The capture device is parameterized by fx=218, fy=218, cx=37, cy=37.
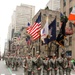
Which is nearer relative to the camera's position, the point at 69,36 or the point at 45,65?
the point at 45,65

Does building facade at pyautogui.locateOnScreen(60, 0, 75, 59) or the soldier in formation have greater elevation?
building facade at pyautogui.locateOnScreen(60, 0, 75, 59)

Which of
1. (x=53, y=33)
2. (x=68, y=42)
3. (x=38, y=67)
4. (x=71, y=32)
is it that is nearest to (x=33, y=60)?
(x=38, y=67)

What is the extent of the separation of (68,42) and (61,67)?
95.3ft

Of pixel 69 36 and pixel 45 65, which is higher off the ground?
pixel 69 36

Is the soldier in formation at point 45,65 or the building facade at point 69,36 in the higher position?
the building facade at point 69,36

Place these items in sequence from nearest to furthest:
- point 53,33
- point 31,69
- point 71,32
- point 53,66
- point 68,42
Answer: point 31,69, point 53,66, point 53,33, point 71,32, point 68,42

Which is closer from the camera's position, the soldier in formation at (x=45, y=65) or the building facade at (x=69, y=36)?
the soldier in formation at (x=45, y=65)

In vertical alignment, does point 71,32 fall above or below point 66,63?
above

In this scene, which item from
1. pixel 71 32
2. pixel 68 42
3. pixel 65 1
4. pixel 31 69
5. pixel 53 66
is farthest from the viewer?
pixel 65 1

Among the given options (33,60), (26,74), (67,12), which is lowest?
(26,74)

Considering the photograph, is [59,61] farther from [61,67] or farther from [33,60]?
[33,60]

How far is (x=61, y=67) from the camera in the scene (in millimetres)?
16031

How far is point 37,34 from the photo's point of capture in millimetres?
22734

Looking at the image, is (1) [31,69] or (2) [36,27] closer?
(1) [31,69]
